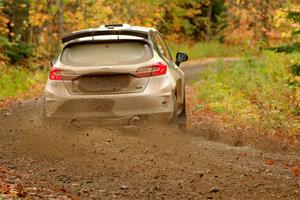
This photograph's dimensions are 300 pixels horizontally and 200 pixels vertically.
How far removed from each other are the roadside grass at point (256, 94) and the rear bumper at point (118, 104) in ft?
11.6

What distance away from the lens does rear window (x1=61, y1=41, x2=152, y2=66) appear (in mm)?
9500

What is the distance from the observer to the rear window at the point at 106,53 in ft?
31.2

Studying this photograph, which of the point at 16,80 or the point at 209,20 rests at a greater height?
the point at 16,80

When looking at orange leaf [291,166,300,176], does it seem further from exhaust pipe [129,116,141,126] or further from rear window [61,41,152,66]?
rear window [61,41,152,66]

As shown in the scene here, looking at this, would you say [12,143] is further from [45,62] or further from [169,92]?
[45,62]

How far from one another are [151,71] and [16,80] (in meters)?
12.0

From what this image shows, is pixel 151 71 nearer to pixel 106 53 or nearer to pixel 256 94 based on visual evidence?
pixel 106 53

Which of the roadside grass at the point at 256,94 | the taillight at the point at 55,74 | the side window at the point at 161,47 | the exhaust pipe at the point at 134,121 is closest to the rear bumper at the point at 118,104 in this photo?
the exhaust pipe at the point at 134,121

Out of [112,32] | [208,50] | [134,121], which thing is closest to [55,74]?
[112,32]

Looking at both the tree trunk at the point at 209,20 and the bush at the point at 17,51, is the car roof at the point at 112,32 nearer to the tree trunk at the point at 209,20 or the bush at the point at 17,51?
the bush at the point at 17,51

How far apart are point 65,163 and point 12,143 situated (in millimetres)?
1748

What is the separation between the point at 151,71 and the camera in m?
9.44

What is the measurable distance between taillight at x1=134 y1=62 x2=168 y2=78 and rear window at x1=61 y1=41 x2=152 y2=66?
6.1 inches

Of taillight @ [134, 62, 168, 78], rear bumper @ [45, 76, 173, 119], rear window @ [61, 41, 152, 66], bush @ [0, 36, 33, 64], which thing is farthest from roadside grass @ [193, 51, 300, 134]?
bush @ [0, 36, 33, 64]
